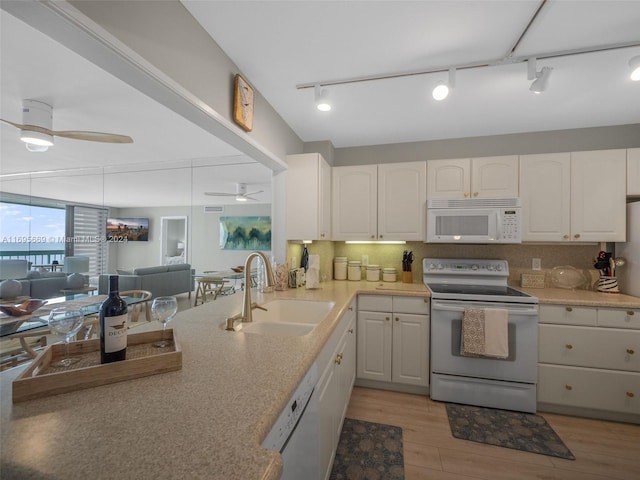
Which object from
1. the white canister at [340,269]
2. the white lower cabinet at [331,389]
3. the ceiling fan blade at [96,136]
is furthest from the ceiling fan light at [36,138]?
the white canister at [340,269]

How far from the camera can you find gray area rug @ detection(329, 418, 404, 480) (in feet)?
5.48

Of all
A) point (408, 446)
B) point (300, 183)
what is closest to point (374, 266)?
point (300, 183)

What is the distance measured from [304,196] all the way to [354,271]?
40.7 inches

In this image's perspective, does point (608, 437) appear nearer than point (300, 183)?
Yes

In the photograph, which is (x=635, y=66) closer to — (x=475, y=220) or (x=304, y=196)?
(x=475, y=220)

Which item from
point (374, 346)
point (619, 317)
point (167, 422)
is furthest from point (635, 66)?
point (167, 422)

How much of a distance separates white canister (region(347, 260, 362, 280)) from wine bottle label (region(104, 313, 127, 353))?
244 cm

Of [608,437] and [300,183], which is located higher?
[300,183]

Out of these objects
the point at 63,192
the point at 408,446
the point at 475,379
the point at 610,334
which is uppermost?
the point at 63,192

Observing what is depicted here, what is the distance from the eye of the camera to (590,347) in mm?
2166

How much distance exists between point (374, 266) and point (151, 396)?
2.55 metres

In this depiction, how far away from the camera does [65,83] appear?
1917mm

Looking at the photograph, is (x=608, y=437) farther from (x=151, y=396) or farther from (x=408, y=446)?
(x=151, y=396)

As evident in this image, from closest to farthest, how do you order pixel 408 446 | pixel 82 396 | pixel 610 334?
pixel 82 396, pixel 408 446, pixel 610 334
